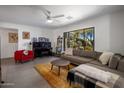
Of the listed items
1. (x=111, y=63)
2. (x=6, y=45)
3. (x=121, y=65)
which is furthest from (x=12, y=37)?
(x=121, y=65)

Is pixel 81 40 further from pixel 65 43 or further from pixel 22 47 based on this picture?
pixel 22 47

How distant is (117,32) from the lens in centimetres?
298

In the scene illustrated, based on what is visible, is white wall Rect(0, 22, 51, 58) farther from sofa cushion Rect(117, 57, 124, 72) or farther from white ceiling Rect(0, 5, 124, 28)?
sofa cushion Rect(117, 57, 124, 72)

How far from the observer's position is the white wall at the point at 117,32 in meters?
2.88

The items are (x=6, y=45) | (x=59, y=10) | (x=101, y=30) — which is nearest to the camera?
(x=59, y=10)

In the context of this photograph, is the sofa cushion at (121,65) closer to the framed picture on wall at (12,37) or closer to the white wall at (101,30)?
the white wall at (101,30)

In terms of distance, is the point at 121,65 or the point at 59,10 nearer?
the point at 121,65

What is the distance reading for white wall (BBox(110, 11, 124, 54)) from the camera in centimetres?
288

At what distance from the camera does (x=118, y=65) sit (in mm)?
2271

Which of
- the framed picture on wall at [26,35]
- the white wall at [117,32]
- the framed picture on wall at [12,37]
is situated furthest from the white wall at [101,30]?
the framed picture on wall at [12,37]

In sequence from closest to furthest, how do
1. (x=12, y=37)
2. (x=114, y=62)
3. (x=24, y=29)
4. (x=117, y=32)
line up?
1. (x=114, y=62)
2. (x=117, y=32)
3. (x=24, y=29)
4. (x=12, y=37)

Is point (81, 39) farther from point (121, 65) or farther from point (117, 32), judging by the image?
point (121, 65)
